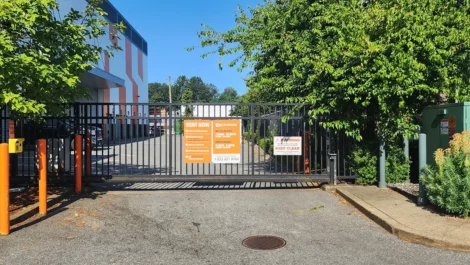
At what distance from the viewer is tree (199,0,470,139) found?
746cm

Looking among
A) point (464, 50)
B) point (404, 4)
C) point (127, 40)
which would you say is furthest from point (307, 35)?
point (127, 40)

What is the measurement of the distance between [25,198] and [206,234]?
422 centimetres

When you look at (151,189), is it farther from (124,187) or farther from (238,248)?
(238,248)

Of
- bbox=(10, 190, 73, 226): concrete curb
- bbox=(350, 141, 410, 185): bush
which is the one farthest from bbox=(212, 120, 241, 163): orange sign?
bbox=(10, 190, 73, 226): concrete curb

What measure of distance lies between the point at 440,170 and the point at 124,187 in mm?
7090

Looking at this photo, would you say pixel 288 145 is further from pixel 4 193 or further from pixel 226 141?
pixel 4 193

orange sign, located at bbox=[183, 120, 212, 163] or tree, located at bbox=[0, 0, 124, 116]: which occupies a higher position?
tree, located at bbox=[0, 0, 124, 116]

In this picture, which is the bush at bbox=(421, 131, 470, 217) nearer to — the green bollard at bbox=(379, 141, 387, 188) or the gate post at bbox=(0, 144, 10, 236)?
the green bollard at bbox=(379, 141, 387, 188)

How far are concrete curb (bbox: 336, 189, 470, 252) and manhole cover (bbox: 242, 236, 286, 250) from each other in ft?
5.48

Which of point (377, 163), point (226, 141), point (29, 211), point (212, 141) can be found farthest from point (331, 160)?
point (29, 211)

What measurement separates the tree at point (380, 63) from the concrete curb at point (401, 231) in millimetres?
2182

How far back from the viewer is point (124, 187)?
9719 millimetres

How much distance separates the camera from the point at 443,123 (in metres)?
7.34

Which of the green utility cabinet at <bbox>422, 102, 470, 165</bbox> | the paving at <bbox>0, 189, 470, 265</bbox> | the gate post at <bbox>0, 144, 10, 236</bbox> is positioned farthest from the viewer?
the green utility cabinet at <bbox>422, 102, 470, 165</bbox>
